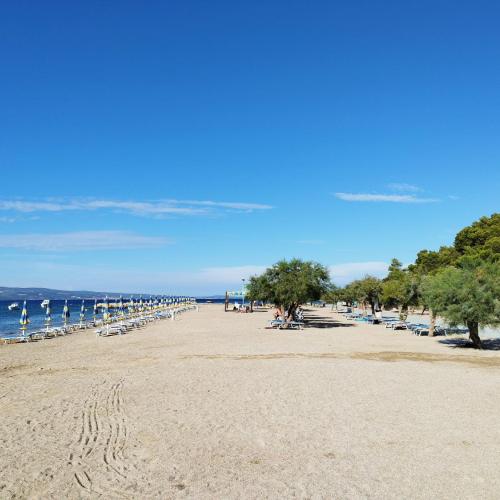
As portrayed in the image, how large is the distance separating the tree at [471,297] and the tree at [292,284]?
13998 mm

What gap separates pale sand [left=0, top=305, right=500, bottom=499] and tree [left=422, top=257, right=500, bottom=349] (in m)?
4.37

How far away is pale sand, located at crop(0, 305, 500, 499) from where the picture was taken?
695cm

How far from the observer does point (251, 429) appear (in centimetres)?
960

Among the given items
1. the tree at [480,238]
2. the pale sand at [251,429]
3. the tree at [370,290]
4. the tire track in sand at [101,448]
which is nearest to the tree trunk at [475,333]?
the pale sand at [251,429]

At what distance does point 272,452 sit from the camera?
827 cm

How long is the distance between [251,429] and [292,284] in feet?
93.3

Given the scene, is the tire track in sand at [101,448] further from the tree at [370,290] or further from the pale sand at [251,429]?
the tree at [370,290]

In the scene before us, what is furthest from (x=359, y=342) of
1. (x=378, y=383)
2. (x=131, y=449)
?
→ (x=131, y=449)

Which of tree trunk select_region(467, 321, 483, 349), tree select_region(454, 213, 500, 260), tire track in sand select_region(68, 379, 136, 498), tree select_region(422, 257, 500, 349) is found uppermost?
tree select_region(454, 213, 500, 260)

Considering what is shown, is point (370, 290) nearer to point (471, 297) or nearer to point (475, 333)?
point (475, 333)

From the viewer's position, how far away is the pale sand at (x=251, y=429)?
6.95 m

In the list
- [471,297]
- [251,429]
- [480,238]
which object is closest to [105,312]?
[471,297]

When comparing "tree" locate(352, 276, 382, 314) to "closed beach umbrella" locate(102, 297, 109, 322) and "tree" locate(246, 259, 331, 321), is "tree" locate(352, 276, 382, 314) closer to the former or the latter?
"tree" locate(246, 259, 331, 321)

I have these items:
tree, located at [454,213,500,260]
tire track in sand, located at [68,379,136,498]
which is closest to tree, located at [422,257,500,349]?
tire track in sand, located at [68,379,136,498]
